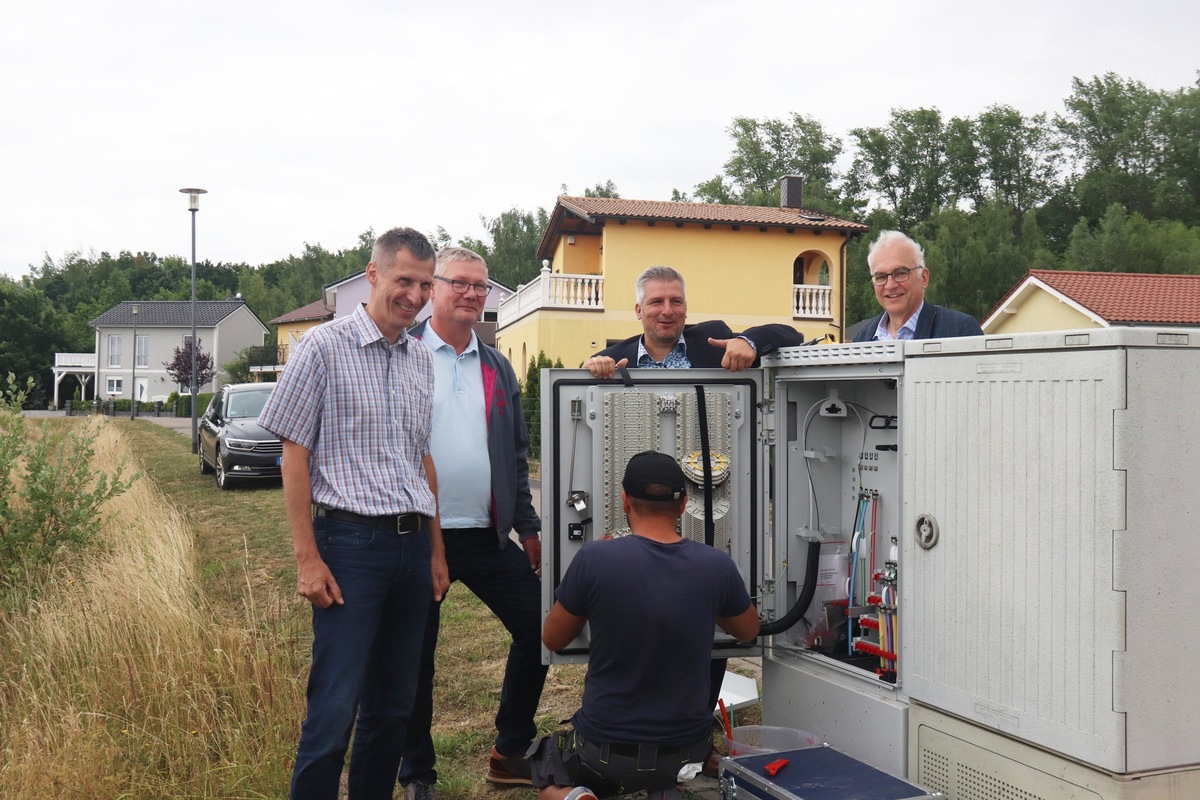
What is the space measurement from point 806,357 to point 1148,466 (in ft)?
4.86

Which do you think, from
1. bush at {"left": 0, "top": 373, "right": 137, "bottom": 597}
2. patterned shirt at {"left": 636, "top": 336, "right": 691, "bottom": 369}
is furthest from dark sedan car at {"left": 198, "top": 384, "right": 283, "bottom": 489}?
patterned shirt at {"left": 636, "top": 336, "right": 691, "bottom": 369}

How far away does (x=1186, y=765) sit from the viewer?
2.88 meters

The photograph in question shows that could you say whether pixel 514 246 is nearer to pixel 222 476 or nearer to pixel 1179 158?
pixel 1179 158

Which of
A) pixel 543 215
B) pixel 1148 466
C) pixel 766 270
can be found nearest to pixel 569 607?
pixel 1148 466

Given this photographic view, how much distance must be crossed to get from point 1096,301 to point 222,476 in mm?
22868

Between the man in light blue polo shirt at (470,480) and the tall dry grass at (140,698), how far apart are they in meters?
0.81

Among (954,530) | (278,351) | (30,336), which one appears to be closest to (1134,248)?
(954,530)

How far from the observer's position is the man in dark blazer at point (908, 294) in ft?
13.5

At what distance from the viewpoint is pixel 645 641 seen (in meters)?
3.32

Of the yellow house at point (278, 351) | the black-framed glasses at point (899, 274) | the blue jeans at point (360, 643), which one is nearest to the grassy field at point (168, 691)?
the blue jeans at point (360, 643)

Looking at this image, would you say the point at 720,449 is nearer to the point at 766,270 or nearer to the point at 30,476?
the point at 30,476

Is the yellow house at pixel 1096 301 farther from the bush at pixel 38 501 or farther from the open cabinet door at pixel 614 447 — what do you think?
the open cabinet door at pixel 614 447

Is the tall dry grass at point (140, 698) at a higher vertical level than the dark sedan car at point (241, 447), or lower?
lower

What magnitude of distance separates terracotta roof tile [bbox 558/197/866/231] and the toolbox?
27966 mm
